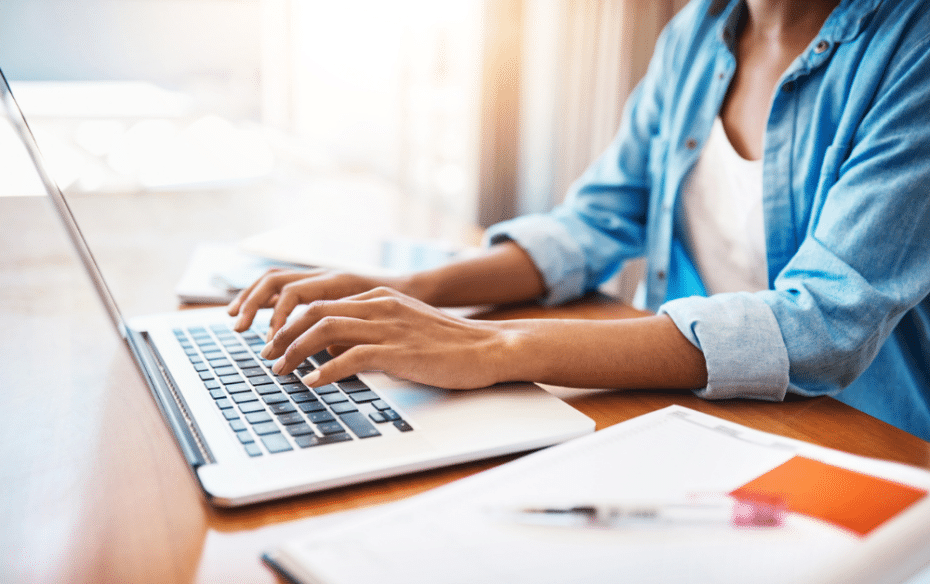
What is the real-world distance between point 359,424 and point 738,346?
1.07 feet

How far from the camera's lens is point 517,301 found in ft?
2.97

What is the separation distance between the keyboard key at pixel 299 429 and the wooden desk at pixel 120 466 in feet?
0.18

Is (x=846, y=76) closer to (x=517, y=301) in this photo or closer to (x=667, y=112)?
(x=667, y=112)

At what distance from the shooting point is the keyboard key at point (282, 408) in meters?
0.50

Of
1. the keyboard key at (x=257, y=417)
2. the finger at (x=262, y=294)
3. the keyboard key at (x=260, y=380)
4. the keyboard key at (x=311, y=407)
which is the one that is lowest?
the keyboard key at (x=260, y=380)

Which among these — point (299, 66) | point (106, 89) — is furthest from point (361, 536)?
point (299, 66)

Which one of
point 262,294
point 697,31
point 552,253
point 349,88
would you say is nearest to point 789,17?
point 697,31

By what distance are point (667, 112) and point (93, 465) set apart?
0.87 meters

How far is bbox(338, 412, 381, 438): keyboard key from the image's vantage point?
47 centimetres

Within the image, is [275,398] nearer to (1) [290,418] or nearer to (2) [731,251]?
(1) [290,418]

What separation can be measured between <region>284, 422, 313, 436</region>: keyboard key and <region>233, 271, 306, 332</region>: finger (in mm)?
245

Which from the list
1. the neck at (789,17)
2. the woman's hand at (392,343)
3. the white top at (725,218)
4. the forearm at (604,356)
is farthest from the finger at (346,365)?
the neck at (789,17)

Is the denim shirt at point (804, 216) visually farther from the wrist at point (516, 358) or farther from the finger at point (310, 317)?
the finger at point (310, 317)

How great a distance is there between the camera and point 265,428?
48 centimetres
